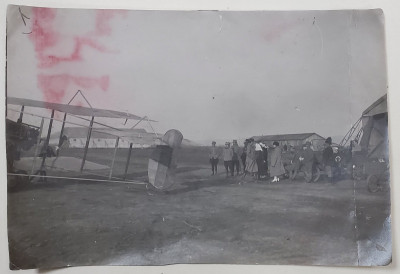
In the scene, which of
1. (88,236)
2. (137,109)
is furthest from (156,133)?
(88,236)

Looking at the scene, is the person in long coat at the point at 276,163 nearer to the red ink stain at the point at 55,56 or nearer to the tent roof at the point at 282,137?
the tent roof at the point at 282,137

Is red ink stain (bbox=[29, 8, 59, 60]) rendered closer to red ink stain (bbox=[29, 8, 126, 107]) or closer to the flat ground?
red ink stain (bbox=[29, 8, 126, 107])

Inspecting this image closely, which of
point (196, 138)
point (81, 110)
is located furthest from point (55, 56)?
point (196, 138)

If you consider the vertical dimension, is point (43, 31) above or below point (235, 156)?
above

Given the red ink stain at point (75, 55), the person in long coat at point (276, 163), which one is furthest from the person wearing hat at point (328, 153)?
the red ink stain at point (75, 55)

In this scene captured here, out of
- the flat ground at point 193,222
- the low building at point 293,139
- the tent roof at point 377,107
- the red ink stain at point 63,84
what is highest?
the tent roof at point 377,107

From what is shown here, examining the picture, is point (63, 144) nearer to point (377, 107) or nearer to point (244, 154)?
point (244, 154)
